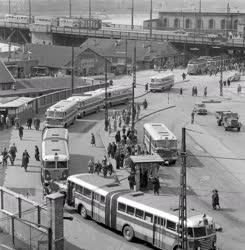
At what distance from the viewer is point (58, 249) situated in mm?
24984

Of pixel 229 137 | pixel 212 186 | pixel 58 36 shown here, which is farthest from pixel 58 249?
pixel 58 36

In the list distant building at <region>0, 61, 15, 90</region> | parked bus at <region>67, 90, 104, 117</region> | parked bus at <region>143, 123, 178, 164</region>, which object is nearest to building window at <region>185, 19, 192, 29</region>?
distant building at <region>0, 61, 15, 90</region>

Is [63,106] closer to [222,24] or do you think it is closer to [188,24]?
[222,24]

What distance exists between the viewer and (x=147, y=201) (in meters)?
27.2

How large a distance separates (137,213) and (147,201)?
649mm

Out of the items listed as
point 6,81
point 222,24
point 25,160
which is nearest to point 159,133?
point 25,160

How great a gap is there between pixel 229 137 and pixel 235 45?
66041 millimetres

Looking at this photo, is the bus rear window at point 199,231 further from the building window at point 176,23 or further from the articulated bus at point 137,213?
the building window at point 176,23

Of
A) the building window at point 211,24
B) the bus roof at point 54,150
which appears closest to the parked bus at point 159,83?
the bus roof at point 54,150

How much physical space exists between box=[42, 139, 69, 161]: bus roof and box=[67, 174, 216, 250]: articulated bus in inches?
178

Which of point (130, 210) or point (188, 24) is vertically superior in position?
point (188, 24)

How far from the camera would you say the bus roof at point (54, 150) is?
3551 cm

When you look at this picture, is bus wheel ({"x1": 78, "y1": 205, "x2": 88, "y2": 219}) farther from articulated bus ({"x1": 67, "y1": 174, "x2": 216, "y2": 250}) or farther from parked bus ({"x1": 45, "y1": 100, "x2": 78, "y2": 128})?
parked bus ({"x1": 45, "y1": 100, "x2": 78, "y2": 128})

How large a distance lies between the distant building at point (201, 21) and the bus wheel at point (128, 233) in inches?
5030
